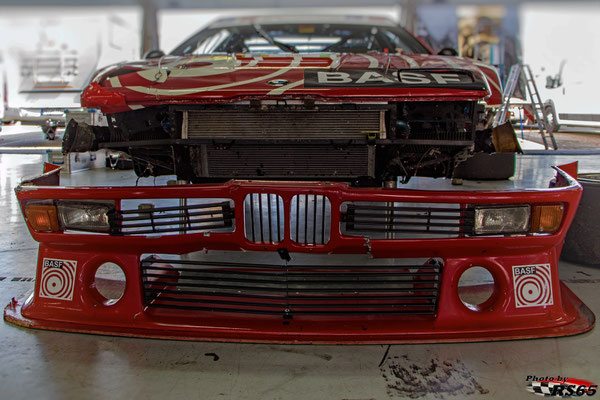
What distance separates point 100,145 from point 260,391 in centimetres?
126

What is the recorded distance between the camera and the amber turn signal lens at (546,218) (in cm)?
164

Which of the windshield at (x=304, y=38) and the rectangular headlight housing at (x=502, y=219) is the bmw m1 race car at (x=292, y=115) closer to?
the rectangular headlight housing at (x=502, y=219)

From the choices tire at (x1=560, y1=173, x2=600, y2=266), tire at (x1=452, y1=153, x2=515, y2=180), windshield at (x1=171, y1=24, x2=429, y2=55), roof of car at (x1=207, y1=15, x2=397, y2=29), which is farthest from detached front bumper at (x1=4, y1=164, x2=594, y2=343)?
tire at (x1=452, y1=153, x2=515, y2=180)

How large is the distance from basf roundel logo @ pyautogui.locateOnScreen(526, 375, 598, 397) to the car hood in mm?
997

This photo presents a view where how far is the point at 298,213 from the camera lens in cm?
162

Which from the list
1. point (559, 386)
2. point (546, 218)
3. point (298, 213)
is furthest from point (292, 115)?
point (559, 386)

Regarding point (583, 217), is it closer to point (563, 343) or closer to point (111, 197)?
point (563, 343)

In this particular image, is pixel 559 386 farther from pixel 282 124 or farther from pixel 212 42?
pixel 212 42

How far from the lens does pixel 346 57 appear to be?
2.00 metres

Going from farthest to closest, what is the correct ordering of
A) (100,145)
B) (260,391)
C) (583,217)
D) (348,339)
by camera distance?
(583,217), (100,145), (348,339), (260,391)

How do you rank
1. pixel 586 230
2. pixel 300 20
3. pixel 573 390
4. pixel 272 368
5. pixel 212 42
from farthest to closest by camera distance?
pixel 300 20
pixel 212 42
pixel 586 230
pixel 272 368
pixel 573 390

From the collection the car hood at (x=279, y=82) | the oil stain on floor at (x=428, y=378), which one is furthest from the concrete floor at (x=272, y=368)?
the car hood at (x=279, y=82)

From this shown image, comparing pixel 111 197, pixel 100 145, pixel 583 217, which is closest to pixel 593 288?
pixel 583 217

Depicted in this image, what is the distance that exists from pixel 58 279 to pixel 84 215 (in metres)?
0.30
